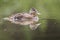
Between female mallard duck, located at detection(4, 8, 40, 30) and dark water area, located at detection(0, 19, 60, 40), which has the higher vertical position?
female mallard duck, located at detection(4, 8, 40, 30)

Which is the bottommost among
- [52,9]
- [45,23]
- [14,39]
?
[14,39]

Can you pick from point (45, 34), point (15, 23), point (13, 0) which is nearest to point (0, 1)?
point (13, 0)

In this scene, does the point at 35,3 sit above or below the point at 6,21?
above

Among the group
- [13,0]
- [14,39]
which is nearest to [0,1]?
[13,0]

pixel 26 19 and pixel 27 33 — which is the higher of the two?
pixel 26 19

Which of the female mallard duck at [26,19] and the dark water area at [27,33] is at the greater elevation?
the female mallard duck at [26,19]

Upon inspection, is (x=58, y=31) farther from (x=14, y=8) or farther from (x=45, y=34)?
(x=14, y=8)
